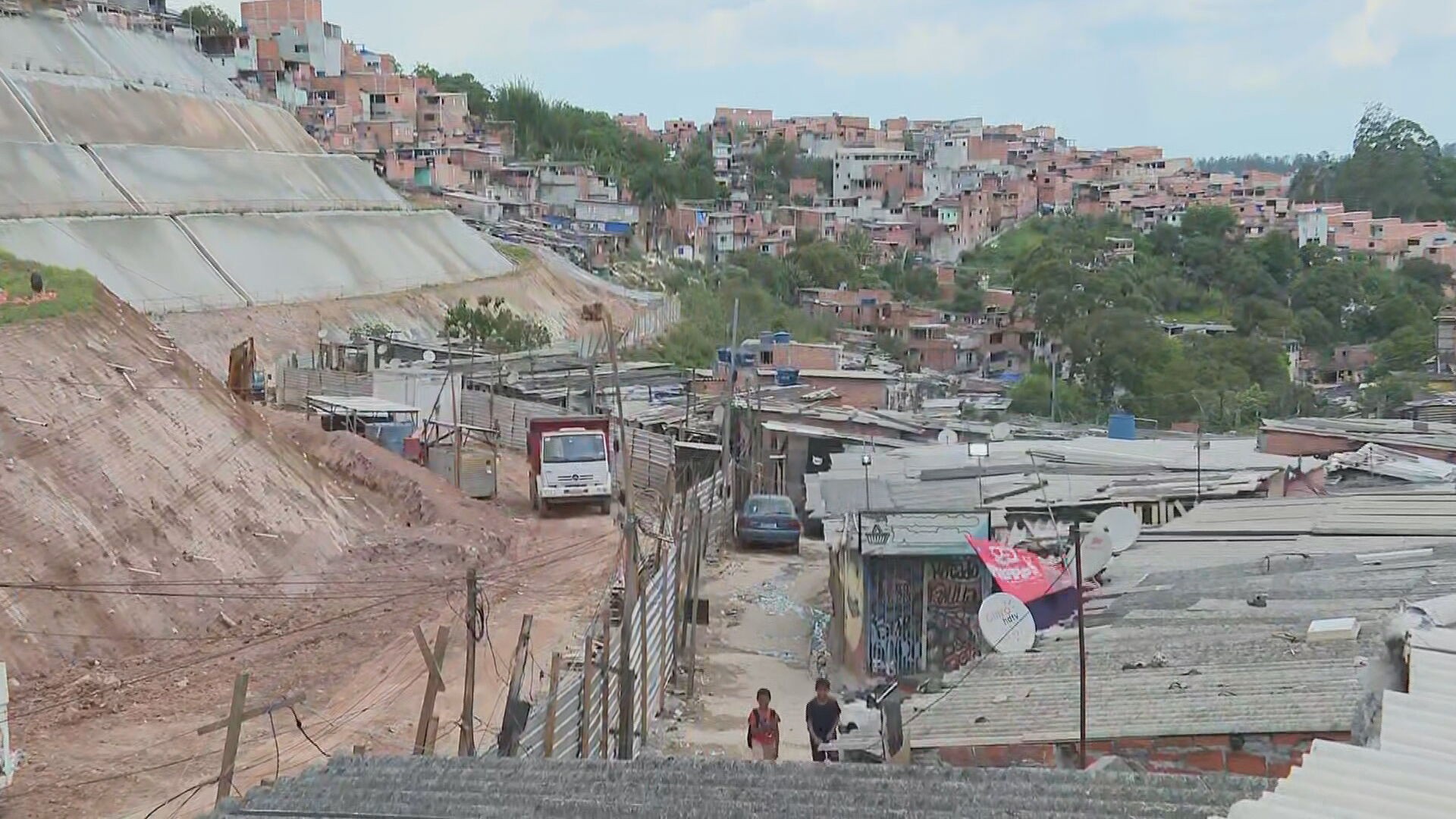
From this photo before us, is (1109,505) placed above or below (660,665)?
above

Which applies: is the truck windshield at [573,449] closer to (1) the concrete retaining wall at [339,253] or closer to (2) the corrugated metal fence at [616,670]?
(2) the corrugated metal fence at [616,670]

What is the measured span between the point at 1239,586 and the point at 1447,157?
11487 cm

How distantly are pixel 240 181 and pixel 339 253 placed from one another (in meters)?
4.48

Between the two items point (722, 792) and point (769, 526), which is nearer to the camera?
point (722, 792)

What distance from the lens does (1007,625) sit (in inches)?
385

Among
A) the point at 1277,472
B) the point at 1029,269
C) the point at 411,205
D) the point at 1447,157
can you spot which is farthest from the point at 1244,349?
the point at 1447,157

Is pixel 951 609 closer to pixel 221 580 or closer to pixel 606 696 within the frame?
pixel 606 696

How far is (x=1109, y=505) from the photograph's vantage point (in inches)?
600

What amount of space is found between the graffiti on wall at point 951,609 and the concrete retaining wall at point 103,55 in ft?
132

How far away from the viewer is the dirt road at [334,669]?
12344mm

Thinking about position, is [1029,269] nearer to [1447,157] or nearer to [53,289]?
[53,289]

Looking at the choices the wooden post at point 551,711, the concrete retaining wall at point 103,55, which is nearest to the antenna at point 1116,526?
the wooden post at point 551,711

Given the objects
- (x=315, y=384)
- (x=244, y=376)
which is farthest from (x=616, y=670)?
(x=315, y=384)

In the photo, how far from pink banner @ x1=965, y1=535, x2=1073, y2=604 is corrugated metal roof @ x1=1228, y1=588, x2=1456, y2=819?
6020 mm
